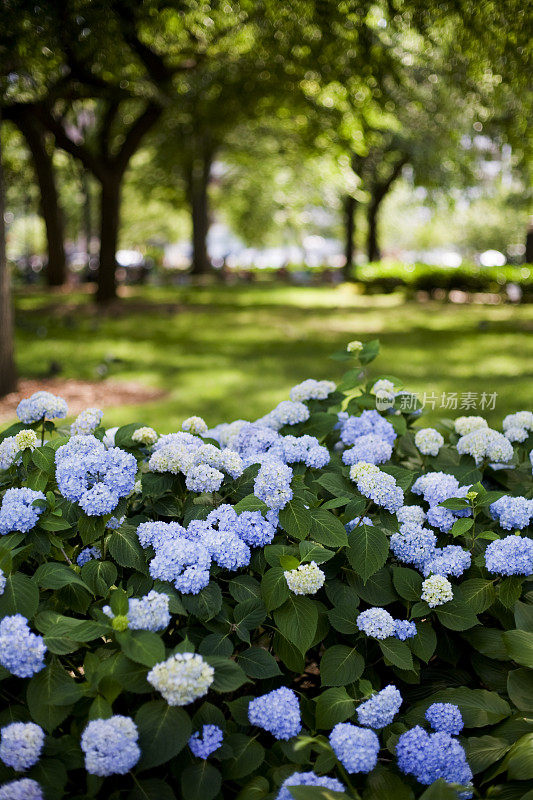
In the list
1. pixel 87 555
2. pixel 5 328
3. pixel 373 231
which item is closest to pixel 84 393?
pixel 5 328

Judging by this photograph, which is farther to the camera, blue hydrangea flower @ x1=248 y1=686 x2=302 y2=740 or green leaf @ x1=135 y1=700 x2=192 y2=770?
blue hydrangea flower @ x1=248 y1=686 x2=302 y2=740

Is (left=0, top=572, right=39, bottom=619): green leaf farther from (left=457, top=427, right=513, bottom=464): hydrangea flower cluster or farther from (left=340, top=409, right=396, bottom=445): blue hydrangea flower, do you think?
(left=457, top=427, right=513, bottom=464): hydrangea flower cluster

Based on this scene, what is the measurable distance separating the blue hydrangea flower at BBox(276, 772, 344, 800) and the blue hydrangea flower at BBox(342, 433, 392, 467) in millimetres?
1072

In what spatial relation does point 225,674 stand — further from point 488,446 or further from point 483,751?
point 488,446

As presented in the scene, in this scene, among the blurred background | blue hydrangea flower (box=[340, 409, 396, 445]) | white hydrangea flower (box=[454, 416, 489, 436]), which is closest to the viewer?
blue hydrangea flower (box=[340, 409, 396, 445])

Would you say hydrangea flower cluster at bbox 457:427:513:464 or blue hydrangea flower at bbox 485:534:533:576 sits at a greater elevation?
hydrangea flower cluster at bbox 457:427:513:464

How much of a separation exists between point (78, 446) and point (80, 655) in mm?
573

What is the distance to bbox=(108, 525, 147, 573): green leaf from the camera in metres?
1.92

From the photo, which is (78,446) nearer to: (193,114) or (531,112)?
(531,112)

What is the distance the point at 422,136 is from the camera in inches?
822

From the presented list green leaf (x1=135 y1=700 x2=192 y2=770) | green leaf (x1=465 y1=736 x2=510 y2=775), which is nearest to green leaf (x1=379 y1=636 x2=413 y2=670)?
green leaf (x1=465 y1=736 x2=510 y2=775)

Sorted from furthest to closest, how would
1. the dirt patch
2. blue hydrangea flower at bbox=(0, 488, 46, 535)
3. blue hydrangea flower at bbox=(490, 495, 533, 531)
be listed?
the dirt patch, blue hydrangea flower at bbox=(490, 495, 533, 531), blue hydrangea flower at bbox=(0, 488, 46, 535)

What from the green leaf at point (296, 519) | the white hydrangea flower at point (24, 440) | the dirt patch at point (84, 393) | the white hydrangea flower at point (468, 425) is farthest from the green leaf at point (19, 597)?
the dirt patch at point (84, 393)

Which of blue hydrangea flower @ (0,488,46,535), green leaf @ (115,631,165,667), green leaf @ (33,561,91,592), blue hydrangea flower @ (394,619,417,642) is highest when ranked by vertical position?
blue hydrangea flower @ (0,488,46,535)
